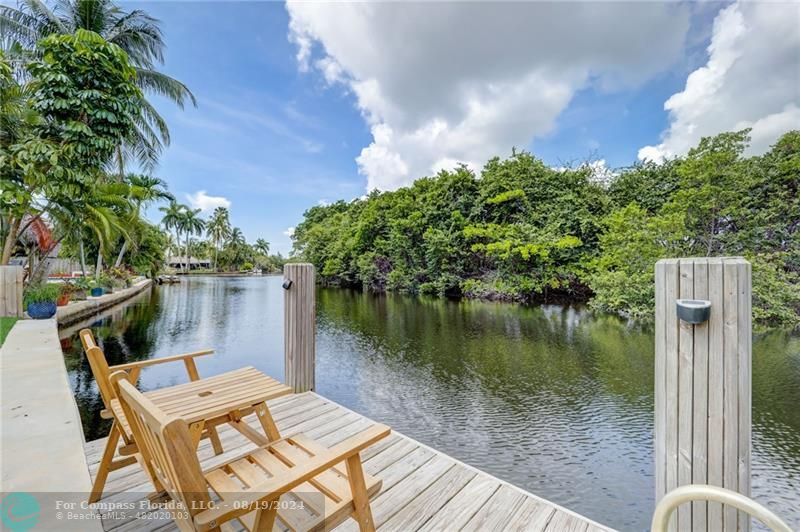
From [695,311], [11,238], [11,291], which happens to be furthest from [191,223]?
[695,311]

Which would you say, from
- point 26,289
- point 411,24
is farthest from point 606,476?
point 26,289

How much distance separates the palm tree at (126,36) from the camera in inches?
354

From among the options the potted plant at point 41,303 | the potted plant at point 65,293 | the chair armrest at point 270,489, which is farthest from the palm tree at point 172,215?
the chair armrest at point 270,489

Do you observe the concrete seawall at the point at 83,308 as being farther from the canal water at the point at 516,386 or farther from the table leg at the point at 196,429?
the table leg at the point at 196,429

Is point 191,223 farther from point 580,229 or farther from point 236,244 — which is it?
point 580,229

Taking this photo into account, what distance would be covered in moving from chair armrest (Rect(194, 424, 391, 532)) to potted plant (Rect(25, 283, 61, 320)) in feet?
31.4

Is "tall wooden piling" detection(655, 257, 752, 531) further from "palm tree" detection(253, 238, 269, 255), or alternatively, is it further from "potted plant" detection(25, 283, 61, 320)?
"palm tree" detection(253, 238, 269, 255)

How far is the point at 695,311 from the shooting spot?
1.17 meters

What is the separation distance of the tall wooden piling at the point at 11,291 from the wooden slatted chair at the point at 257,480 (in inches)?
367

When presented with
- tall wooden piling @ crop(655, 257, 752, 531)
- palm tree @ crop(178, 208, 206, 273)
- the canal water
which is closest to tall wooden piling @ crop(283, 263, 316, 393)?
the canal water

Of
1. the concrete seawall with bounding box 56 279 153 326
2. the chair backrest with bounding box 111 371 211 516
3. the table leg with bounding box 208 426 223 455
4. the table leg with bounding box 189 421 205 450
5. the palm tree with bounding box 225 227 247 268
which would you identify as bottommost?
the concrete seawall with bounding box 56 279 153 326

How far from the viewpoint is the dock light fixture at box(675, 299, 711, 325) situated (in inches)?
45.8

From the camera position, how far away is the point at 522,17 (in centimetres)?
766

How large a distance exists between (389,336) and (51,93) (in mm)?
8211
